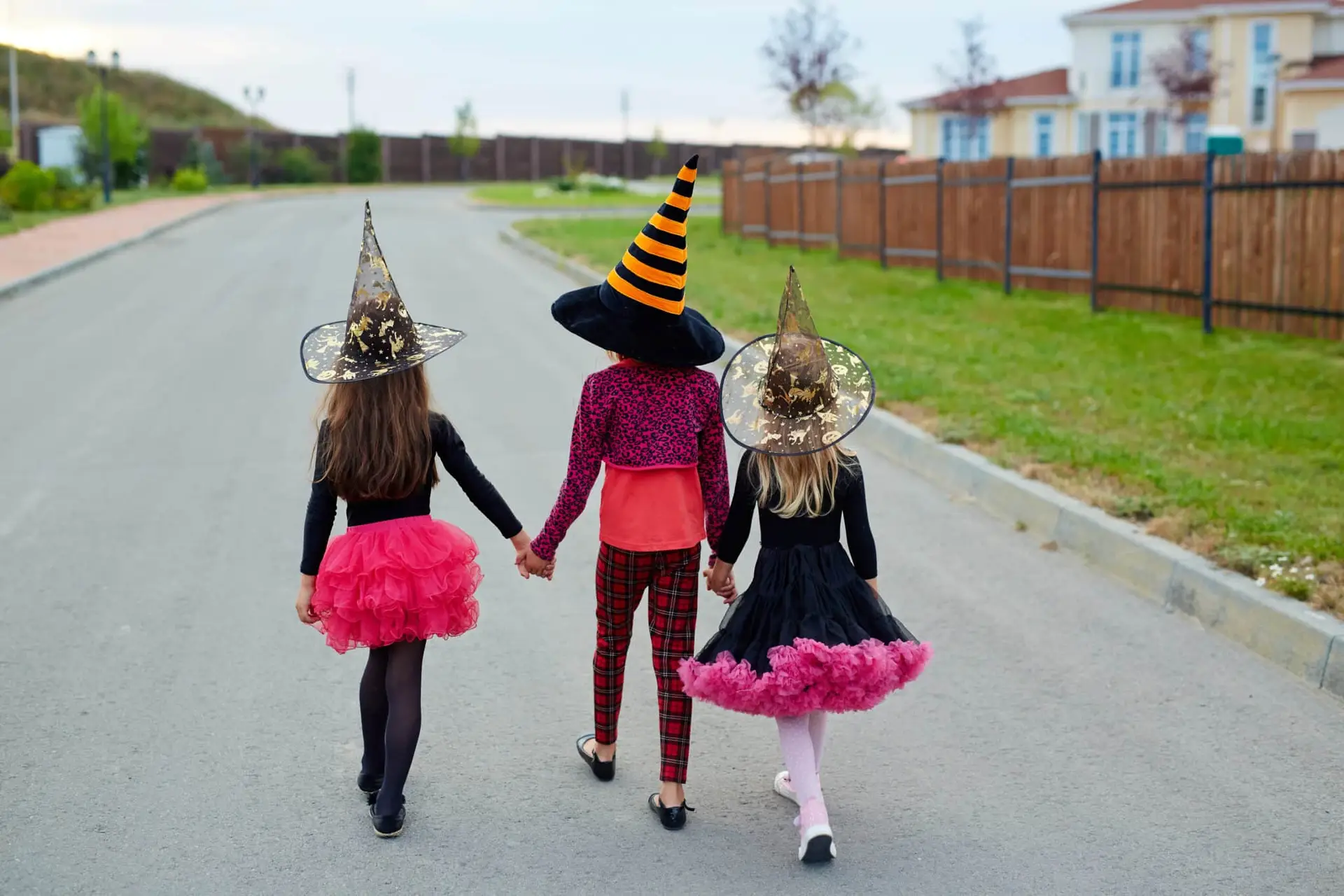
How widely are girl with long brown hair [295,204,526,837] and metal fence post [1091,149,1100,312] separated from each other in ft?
45.0

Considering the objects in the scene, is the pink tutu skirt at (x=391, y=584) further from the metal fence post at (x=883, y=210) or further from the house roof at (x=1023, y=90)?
the house roof at (x=1023, y=90)

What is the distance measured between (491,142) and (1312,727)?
66100mm

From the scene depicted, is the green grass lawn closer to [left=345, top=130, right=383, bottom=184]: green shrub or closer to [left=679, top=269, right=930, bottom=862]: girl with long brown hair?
[left=345, top=130, right=383, bottom=184]: green shrub

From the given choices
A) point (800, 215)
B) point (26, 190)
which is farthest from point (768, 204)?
point (26, 190)

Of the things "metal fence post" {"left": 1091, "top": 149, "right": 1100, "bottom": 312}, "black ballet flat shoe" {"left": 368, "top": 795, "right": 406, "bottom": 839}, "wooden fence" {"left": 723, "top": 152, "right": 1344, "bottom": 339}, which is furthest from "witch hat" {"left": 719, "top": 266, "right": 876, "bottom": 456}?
"metal fence post" {"left": 1091, "top": 149, "right": 1100, "bottom": 312}

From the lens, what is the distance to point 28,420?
10.4m

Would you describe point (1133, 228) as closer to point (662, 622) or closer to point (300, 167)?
point (662, 622)

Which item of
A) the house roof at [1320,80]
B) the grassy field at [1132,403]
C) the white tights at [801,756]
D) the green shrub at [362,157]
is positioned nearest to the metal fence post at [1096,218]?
the grassy field at [1132,403]

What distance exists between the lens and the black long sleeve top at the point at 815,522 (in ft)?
13.0

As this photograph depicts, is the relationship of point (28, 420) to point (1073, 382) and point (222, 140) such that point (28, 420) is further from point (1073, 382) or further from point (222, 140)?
point (222, 140)

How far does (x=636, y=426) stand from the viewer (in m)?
4.08

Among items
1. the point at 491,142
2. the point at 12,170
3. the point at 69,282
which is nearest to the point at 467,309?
the point at 69,282

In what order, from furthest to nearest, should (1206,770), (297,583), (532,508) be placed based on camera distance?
(532,508) < (297,583) < (1206,770)

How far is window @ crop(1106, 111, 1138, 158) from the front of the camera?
48688 mm
